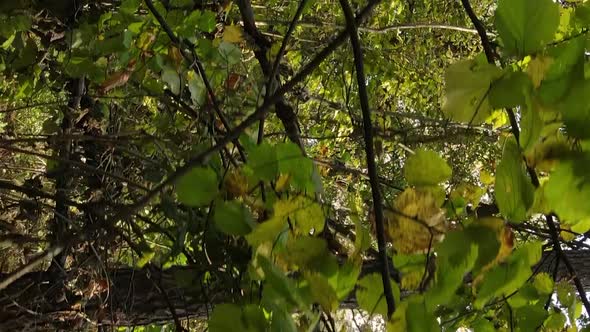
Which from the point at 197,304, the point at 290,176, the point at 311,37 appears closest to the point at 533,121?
the point at 290,176

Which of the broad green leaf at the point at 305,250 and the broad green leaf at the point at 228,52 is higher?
the broad green leaf at the point at 228,52

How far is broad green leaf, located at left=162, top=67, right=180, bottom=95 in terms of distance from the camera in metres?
1.03

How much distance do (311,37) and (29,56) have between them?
1308mm

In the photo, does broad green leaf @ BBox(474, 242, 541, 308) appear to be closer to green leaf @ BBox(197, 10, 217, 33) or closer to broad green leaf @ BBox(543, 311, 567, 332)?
broad green leaf @ BBox(543, 311, 567, 332)

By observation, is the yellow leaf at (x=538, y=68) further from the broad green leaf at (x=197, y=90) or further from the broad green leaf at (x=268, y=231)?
the broad green leaf at (x=197, y=90)

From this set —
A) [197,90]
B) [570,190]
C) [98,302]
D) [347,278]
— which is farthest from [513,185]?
[98,302]

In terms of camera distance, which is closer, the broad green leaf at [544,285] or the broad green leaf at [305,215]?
the broad green leaf at [305,215]

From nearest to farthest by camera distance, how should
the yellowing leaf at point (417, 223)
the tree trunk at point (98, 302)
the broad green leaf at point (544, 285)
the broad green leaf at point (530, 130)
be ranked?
the broad green leaf at point (530, 130) < the yellowing leaf at point (417, 223) < the broad green leaf at point (544, 285) < the tree trunk at point (98, 302)

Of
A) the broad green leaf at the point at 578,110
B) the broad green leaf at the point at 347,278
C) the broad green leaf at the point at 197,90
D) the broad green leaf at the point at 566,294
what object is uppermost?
the broad green leaf at the point at 197,90

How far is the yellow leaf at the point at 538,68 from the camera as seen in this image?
0.44 m

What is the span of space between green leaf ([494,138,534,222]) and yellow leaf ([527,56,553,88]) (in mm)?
50

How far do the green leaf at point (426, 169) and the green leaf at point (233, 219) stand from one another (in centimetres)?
15

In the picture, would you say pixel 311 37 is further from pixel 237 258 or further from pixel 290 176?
pixel 290 176

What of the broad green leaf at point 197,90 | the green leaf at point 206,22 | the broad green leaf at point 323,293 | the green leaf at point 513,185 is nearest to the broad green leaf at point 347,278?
the broad green leaf at point 323,293
